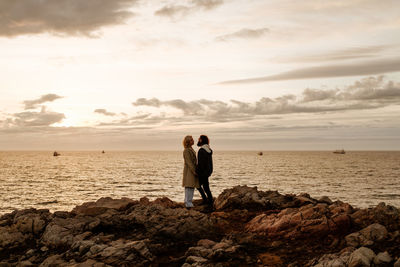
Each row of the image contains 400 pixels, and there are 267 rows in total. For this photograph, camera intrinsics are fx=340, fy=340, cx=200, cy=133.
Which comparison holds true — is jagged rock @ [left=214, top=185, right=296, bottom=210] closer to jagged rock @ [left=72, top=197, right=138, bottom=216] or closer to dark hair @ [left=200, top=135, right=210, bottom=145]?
dark hair @ [left=200, top=135, right=210, bottom=145]

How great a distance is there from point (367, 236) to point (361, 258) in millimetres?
2241

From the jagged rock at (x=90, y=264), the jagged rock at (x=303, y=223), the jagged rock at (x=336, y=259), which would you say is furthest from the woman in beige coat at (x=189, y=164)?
the jagged rock at (x=336, y=259)

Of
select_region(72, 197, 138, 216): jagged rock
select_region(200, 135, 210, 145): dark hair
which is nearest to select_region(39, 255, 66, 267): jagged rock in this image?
select_region(72, 197, 138, 216): jagged rock

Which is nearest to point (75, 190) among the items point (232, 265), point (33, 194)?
point (33, 194)

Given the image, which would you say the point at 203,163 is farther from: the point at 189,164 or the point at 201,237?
the point at 201,237

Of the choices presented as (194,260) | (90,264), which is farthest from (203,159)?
(90,264)

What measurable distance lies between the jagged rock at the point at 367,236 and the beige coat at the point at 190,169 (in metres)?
6.79

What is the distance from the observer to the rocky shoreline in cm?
1017

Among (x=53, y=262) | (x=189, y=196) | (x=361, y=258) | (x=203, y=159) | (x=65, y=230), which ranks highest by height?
(x=203, y=159)

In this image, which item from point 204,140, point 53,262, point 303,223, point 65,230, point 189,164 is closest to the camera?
point 53,262

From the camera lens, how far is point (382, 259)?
8.90 metres

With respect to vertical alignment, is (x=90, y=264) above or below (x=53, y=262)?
above

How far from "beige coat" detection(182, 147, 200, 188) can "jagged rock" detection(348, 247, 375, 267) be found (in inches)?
303

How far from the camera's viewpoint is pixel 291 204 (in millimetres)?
15773
